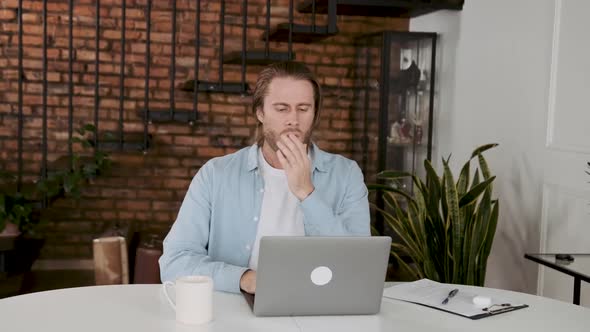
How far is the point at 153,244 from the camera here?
471 centimetres

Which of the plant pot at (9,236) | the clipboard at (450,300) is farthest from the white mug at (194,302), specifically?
the plant pot at (9,236)

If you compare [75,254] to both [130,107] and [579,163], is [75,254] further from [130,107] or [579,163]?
[579,163]

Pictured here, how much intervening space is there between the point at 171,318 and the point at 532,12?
9.33 ft

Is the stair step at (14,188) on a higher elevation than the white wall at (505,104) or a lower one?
lower

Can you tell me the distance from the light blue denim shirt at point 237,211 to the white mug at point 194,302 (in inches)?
16.2

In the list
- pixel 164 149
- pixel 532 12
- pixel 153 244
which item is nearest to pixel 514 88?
pixel 532 12

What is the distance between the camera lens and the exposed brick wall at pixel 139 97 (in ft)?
18.7

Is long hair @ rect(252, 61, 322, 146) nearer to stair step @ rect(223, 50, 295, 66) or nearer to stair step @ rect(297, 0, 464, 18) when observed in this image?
stair step @ rect(297, 0, 464, 18)

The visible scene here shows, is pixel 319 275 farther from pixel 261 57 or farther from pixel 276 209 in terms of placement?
pixel 261 57

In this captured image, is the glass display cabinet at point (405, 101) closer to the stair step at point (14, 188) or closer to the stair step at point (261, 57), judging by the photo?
the stair step at point (261, 57)

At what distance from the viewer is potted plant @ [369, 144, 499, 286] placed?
13.0 ft

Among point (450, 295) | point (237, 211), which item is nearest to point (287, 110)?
point (237, 211)

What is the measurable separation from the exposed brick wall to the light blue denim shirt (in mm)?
3189

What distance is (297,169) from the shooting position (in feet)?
7.88
